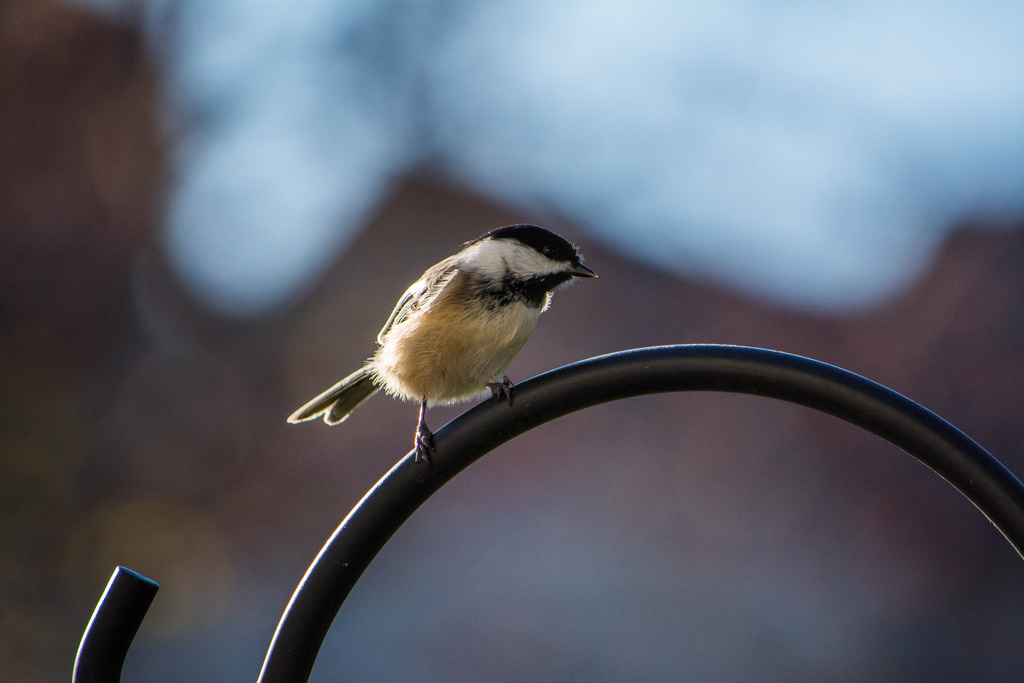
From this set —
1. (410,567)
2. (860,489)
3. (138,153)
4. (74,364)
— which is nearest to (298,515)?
(410,567)

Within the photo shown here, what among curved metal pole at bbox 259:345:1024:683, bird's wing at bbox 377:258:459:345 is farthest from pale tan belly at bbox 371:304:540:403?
curved metal pole at bbox 259:345:1024:683

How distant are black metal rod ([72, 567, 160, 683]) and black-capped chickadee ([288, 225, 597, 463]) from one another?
2.68 ft

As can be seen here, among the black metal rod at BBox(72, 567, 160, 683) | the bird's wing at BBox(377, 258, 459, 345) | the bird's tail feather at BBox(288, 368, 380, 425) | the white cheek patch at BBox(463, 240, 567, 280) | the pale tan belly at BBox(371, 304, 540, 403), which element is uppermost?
the bird's wing at BBox(377, 258, 459, 345)

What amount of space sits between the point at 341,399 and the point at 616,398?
116 centimetres

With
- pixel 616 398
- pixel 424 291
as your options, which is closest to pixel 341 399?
pixel 424 291

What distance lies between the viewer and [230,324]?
611cm

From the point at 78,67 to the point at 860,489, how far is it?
5972 mm

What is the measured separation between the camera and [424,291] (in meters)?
2.21

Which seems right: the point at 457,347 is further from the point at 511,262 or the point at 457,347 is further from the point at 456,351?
the point at 511,262

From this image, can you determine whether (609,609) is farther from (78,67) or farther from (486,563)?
(78,67)

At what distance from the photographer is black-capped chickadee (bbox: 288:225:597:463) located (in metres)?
1.86

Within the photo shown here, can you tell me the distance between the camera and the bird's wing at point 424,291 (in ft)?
6.91

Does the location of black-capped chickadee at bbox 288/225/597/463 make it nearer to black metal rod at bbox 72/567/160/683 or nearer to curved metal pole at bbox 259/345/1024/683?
curved metal pole at bbox 259/345/1024/683

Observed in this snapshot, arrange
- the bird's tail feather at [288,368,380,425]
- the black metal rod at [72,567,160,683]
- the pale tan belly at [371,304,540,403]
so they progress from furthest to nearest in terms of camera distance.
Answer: the bird's tail feather at [288,368,380,425] → the pale tan belly at [371,304,540,403] → the black metal rod at [72,567,160,683]
